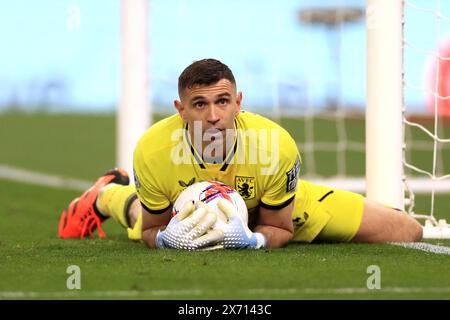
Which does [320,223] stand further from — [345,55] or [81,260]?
[345,55]

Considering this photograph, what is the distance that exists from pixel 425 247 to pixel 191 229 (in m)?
1.37

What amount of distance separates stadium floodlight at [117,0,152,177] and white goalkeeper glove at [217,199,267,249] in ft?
10.2

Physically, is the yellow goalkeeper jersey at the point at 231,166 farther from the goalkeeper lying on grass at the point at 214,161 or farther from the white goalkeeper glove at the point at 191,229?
the white goalkeeper glove at the point at 191,229

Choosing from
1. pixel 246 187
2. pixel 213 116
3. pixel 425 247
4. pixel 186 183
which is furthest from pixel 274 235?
pixel 425 247

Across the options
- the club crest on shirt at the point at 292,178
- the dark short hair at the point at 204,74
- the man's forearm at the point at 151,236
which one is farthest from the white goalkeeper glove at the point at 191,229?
the dark short hair at the point at 204,74

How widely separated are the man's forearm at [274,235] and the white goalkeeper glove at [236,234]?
3 cm

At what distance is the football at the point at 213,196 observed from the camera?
5.32 m

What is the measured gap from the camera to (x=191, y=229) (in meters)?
5.34

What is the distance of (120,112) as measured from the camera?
347 inches

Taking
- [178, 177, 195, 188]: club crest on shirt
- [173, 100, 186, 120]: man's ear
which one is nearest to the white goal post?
[178, 177, 195, 188]: club crest on shirt

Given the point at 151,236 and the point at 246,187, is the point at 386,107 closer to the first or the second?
the point at 246,187

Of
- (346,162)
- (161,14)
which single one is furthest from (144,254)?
(346,162)

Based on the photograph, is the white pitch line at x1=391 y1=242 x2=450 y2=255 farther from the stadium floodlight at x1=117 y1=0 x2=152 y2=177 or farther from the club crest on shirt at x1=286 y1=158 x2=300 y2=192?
the stadium floodlight at x1=117 y1=0 x2=152 y2=177

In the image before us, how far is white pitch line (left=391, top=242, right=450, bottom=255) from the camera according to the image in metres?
5.71
